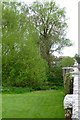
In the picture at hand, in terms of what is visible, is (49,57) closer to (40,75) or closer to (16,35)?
(40,75)

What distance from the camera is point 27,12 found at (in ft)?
20.3

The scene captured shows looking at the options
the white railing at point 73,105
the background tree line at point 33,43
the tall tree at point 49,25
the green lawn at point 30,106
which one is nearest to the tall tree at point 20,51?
the background tree line at point 33,43

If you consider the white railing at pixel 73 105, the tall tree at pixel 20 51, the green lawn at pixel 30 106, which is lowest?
the green lawn at pixel 30 106

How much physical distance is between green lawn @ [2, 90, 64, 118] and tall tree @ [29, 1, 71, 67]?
4.78ft

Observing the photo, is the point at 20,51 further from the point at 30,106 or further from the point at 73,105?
the point at 73,105

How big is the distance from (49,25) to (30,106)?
258cm

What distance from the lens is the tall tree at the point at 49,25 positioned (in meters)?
6.26

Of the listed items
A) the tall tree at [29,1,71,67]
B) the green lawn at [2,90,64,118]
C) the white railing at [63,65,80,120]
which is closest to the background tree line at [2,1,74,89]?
the tall tree at [29,1,71,67]

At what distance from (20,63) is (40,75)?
64 centimetres

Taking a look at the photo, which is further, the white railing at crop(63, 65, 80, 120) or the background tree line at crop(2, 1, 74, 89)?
the background tree line at crop(2, 1, 74, 89)

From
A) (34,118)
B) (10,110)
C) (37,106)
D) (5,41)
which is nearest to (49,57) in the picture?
(5,41)

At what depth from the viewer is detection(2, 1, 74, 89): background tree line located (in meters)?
5.57

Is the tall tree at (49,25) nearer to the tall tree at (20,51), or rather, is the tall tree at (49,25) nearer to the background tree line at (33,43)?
the background tree line at (33,43)

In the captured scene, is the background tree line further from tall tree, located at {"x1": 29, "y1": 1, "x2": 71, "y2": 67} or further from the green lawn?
the green lawn
